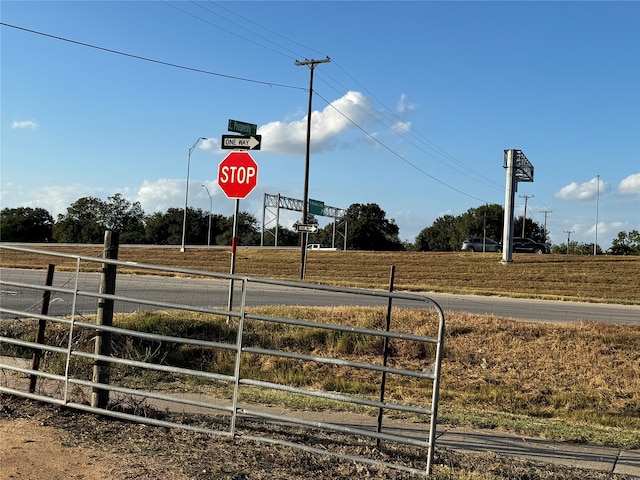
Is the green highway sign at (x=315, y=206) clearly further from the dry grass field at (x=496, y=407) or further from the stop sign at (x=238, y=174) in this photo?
the stop sign at (x=238, y=174)

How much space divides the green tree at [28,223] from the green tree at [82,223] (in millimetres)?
6079

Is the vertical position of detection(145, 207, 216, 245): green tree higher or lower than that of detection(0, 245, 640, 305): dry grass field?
higher

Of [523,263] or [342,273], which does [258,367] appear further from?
[523,263]

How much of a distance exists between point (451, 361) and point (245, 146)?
5231 millimetres

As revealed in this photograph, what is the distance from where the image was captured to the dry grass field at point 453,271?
29.2m

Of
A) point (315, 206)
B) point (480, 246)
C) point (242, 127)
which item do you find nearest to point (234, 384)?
point (242, 127)

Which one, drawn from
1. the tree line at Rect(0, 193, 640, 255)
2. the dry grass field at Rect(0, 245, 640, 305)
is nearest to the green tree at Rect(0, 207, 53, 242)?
the tree line at Rect(0, 193, 640, 255)

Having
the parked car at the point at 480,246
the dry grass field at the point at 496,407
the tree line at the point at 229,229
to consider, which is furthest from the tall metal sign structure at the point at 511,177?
the tree line at the point at 229,229

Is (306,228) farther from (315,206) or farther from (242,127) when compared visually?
(242,127)

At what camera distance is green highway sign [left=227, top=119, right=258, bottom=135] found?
37.1 ft

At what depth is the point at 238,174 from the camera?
1105 cm

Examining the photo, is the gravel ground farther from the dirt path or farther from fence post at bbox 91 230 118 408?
fence post at bbox 91 230 118 408

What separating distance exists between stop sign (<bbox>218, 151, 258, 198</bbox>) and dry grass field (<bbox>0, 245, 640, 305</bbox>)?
16608 millimetres

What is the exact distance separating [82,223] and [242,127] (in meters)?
96.1
